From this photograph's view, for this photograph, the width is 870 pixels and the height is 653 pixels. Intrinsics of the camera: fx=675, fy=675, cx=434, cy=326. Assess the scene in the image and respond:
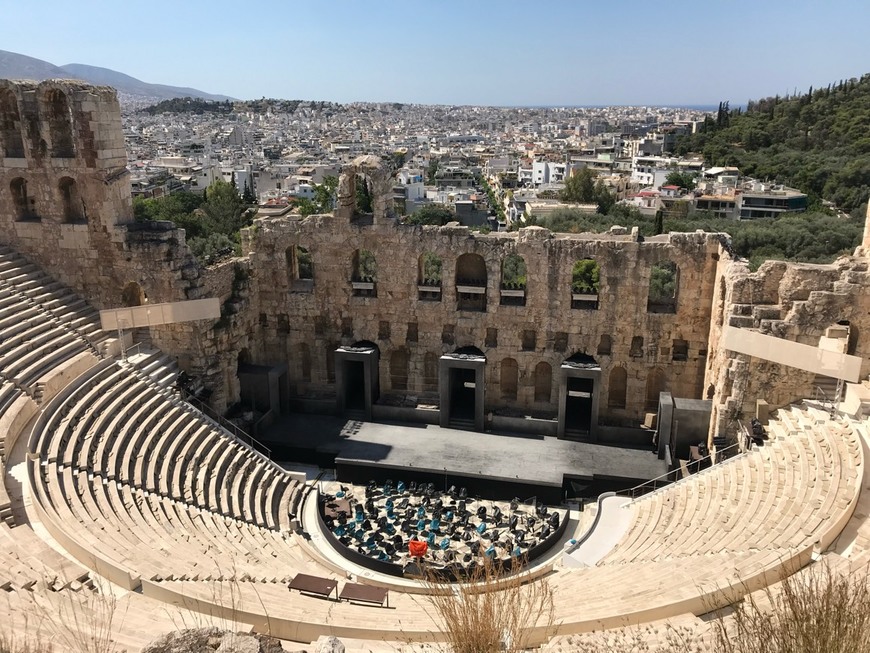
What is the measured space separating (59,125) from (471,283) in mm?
13835

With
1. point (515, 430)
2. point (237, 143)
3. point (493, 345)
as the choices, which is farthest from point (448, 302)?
point (237, 143)

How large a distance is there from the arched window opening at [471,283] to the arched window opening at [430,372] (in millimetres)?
1986

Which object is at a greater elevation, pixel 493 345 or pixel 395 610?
pixel 493 345

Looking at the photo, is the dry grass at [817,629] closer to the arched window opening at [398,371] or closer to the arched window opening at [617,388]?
the arched window opening at [617,388]

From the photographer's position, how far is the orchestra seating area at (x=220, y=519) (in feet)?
34.5

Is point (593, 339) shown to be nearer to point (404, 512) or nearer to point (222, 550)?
point (404, 512)

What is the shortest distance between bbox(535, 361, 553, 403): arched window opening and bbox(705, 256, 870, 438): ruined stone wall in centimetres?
562

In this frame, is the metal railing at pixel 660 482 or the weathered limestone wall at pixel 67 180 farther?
the weathered limestone wall at pixel 67 180

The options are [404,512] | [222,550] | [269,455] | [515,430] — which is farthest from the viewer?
[515,430]

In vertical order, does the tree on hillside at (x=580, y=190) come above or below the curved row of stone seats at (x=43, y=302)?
below

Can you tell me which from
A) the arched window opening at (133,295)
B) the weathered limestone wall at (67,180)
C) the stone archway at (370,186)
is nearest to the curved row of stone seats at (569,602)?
the arched window opening at (133,295)

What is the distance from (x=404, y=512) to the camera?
1803 cm

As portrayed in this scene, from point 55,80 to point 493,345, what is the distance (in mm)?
15215

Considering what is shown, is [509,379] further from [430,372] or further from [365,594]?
[365,594]
